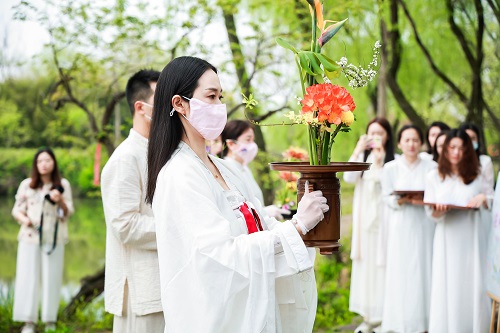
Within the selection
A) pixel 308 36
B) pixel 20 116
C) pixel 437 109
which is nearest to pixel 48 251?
pixel 308 36

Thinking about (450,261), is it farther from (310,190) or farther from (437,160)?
(310,190)

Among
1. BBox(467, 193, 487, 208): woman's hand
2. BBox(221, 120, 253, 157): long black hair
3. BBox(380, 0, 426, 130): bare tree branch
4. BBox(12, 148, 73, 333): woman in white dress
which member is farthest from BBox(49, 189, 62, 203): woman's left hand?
BBox(380, 0, 426, 130): bare tree branch

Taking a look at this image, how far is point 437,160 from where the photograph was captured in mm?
7059

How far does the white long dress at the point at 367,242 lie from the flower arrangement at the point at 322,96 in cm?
445

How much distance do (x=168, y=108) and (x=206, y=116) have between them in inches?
6.2

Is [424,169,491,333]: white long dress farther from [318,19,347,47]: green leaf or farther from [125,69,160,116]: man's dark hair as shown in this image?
[318,19,347,47]: green leaf

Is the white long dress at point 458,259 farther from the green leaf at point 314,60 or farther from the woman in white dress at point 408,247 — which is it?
the green leaf at point 314,60

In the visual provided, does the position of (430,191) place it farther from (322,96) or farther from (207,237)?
(207,237)

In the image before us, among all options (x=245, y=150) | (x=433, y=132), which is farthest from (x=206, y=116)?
(x=433, y=132)

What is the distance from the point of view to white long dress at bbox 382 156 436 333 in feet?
22.7

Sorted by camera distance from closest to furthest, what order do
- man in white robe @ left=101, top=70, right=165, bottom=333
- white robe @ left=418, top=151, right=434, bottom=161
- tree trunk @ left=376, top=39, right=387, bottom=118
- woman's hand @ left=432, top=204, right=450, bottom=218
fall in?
1. man in white robe @ left=101, top=70, right=165, bottom=333
2. woman's hand @ left=432, top=204, right=450, bottom=218
3. white robe @ left=418, top=151, right=434, bottom=161
4. tree trunk @ left=376, top=39, right=387, bottom=118

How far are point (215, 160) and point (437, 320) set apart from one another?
161 inches

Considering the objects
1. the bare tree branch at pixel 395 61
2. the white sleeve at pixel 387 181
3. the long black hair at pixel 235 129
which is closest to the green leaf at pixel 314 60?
the long black hair at pixel 235 129

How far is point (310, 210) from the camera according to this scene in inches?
107
